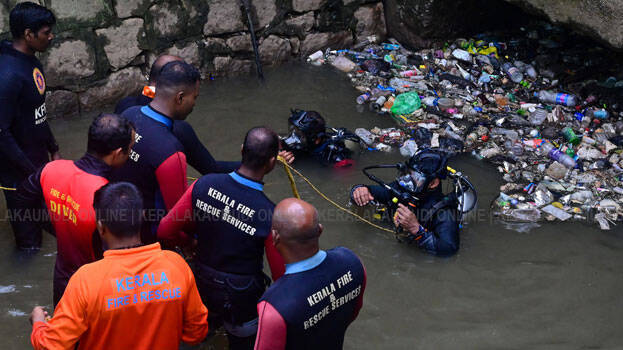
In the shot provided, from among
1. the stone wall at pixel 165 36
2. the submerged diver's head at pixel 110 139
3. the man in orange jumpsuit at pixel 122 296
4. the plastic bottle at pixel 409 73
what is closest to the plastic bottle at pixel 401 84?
the plastic bottle at pixel 409 73

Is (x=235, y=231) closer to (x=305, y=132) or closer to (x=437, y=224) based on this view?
(x=437, y=224)

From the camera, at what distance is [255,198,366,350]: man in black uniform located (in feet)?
7.78

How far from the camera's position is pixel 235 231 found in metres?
2.99

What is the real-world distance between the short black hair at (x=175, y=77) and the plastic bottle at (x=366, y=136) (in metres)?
3.11

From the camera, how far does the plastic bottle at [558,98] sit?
22.9 feet

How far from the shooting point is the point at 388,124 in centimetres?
Answer: 670

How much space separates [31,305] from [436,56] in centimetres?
599

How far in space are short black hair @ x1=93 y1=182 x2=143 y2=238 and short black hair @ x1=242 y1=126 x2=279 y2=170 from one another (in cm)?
66

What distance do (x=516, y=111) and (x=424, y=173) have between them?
3.01 meters

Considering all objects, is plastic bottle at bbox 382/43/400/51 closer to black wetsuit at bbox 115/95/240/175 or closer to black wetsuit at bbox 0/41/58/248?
black wetsuit at bbox 115/95/240/175

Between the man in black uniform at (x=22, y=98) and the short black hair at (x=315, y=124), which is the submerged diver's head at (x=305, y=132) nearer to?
the short black hair at (x=315, y=124)

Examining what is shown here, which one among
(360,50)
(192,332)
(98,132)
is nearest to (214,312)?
(192,332)

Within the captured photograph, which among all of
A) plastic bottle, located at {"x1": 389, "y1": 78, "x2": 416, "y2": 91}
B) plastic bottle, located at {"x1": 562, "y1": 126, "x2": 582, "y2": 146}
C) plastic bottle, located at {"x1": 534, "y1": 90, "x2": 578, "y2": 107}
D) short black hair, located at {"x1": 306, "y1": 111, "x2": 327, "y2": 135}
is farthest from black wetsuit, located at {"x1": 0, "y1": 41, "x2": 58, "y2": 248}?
plastic bottle, located at {"x1": 534, "y1": 90, "x2": 578, "y2": 107}

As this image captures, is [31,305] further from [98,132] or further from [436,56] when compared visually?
[436,56]
